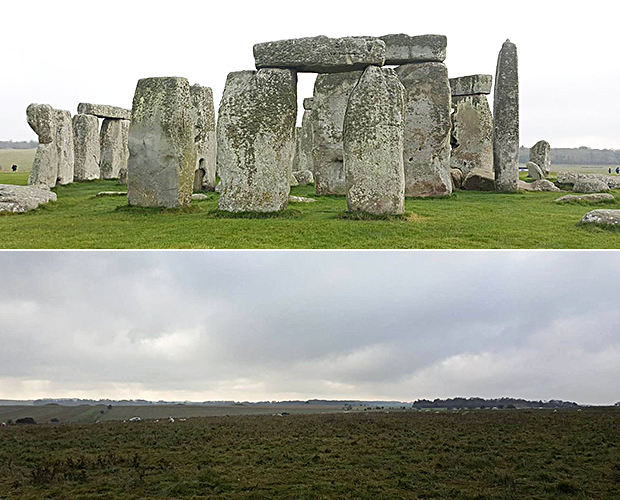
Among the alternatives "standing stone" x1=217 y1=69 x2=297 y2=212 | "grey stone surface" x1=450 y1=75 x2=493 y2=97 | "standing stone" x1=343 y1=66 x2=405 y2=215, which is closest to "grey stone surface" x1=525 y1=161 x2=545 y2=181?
"grey stone surface" x1=450 y1=75 x2=493 y2=97

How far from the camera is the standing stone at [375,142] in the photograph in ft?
40.7

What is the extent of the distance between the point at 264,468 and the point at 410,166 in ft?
30.4

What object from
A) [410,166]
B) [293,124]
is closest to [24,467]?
[293,124]

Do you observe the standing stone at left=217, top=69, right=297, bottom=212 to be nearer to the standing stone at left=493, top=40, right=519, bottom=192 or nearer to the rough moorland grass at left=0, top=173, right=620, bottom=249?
the rough moorland grass at left=0, top=173, right=620, bottom=249

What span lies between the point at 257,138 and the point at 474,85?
14.4 m

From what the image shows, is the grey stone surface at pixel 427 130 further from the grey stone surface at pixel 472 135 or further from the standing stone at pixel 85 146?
the standing stone at pixel 85 146

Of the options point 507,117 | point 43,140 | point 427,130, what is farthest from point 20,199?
point 507,117

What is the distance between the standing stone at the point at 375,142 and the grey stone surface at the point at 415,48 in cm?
637

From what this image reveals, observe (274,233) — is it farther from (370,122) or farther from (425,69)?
(425,69)

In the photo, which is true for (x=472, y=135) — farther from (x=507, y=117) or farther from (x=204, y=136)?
(x=204, y=136)

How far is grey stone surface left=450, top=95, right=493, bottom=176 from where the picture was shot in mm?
24453

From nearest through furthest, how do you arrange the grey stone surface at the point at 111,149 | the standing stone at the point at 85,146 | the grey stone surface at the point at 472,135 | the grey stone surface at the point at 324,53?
the grey stone surface at the point at 324,53
the grey stone surface at the point at 472,135
the standing stone at the point at 85,146
the grey stone surface at the point at 111,149

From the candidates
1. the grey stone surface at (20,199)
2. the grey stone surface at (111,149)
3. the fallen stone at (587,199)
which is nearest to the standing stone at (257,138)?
the grey stone surface at (20,199)

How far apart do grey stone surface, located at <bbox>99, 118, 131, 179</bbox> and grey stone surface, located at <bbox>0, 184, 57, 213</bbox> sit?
1317 centimetres
